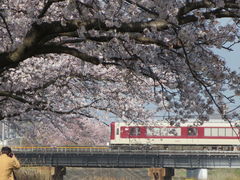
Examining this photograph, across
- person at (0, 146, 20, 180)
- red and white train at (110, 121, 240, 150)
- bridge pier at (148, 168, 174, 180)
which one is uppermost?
red and white train at (110, 121, 240, 150)

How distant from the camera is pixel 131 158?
5616 centimetres

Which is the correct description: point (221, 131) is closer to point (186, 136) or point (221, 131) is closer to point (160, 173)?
point (186, 136)

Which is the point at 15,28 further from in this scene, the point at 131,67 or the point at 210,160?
the point at 210,160

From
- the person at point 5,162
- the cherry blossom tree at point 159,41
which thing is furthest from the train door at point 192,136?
the person at point 5,162

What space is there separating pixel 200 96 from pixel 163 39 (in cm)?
150

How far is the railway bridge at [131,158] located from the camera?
182 ft

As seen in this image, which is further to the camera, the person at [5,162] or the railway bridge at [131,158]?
the railway bridge at [131,158]

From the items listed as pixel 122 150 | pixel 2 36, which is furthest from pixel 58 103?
pixel 122 150

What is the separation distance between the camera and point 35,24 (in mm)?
9680

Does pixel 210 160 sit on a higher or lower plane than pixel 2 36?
lower

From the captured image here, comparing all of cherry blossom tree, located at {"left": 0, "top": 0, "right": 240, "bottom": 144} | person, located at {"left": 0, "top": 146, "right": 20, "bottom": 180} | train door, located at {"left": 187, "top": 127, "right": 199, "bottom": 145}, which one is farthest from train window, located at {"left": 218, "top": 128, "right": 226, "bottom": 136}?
person, located at {"left": 0, "top": 146, "right": 20, "bottom": 180}

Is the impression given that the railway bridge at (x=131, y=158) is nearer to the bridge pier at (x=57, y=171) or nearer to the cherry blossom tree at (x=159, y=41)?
the bridge pier at (x=57, y=171)

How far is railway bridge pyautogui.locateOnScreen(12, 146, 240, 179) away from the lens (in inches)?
2186

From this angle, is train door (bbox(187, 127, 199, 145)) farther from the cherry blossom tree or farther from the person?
the person
